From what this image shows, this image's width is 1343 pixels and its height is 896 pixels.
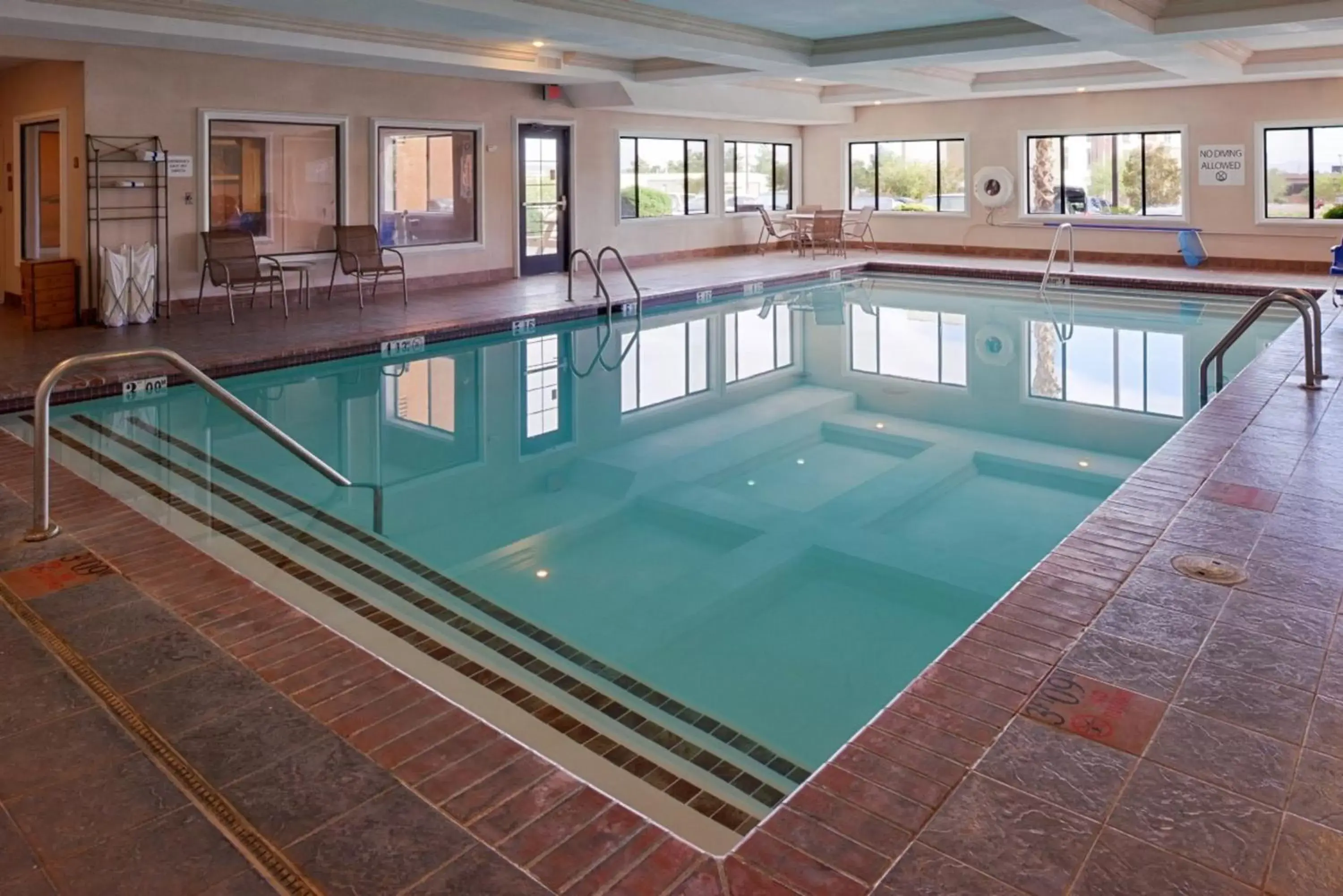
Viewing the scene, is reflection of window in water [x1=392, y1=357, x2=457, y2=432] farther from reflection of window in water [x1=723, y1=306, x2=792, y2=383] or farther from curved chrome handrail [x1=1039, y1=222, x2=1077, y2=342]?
curved chrome handrail [x1=1039, y1=222, x2=1077, y2=342]

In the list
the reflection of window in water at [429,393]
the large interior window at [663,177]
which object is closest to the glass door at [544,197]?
the large interior window at [663,177]

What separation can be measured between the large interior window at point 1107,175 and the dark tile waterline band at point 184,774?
14.4 meters

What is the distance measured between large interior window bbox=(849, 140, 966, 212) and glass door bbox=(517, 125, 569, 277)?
5809 mm

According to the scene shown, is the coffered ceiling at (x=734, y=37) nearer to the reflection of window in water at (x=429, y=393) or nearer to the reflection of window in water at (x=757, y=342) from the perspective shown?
the reflection of window in water at (x=757, y=342)

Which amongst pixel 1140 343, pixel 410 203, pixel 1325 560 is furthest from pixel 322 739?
pixel 410 203

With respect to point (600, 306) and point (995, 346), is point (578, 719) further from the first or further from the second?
point (600, 306)

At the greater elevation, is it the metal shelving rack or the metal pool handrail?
the metal shelving rack

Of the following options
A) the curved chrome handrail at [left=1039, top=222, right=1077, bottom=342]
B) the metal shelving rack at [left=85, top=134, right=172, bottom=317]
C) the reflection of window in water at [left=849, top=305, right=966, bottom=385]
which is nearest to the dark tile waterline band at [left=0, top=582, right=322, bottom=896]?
the reflection of window in water at [left=849, top=305, right=966, bottom=385]

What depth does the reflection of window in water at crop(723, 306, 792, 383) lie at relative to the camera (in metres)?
8.59

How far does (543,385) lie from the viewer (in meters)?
7.90

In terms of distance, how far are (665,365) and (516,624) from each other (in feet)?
16.7

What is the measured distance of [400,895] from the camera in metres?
1.95

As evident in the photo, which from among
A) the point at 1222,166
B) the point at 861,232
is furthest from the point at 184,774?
the point at 861,232

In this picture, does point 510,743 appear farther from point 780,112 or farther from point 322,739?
point 780,112
